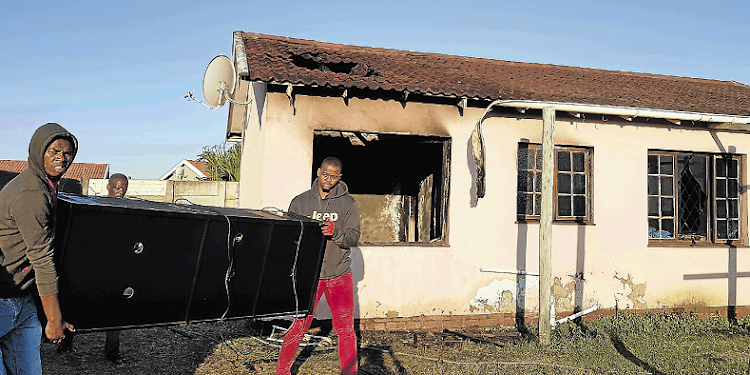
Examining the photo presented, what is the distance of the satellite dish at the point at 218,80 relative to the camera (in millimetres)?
7945

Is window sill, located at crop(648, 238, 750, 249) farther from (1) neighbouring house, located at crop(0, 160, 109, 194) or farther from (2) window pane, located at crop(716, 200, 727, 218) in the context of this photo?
(1) neighbouring house, located at crop(0, 160, 109, 194)

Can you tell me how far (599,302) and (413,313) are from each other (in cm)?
276

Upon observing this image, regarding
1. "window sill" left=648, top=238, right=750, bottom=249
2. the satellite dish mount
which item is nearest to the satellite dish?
the satellite dish mount

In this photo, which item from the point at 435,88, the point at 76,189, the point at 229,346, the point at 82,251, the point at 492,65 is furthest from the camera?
the point at 492,65

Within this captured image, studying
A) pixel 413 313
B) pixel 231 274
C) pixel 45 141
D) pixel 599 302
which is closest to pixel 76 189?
pixel 231 274

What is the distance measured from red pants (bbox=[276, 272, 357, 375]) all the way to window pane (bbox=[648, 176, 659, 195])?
5803 mm

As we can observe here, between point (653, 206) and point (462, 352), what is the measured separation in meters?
4.29

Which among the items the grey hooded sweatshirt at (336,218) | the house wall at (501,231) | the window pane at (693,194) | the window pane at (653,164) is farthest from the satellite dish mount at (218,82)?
the window pane at (693,194)

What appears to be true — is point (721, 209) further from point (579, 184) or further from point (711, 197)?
point (579, 184)

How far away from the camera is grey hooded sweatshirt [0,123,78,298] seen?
98.7 inches

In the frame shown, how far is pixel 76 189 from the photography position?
560cm

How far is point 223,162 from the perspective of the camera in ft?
56.7

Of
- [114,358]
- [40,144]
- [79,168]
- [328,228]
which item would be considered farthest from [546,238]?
[79,168]

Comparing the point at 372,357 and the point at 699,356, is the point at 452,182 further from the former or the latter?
the point at 699,356
